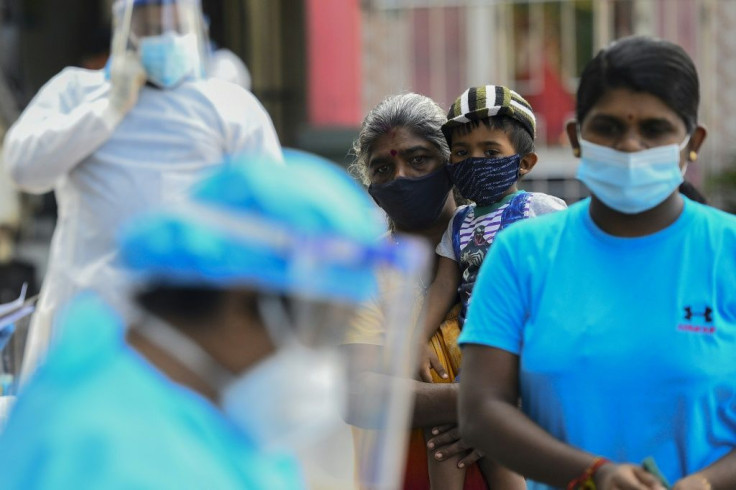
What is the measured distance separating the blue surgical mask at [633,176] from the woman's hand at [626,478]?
553 mm

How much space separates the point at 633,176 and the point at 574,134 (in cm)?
26

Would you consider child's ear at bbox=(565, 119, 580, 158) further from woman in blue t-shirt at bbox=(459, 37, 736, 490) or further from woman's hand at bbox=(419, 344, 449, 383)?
woman's hand at bbox=(419, 344, 449, 383)

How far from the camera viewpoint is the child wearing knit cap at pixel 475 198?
386 cm

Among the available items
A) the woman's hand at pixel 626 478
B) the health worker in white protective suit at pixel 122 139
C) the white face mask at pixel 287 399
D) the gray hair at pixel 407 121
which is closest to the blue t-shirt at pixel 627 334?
the woman's hand at pixel 626 478

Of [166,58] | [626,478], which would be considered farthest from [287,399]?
[166,58]

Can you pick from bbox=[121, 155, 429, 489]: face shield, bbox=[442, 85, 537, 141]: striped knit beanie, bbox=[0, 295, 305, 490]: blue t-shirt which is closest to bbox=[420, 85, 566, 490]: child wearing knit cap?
bbox=[442, 85, 537, 141]: striped knit beanie

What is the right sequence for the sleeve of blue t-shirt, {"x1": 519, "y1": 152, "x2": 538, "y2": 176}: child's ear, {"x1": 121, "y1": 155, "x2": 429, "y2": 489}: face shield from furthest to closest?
{"x1": 519, "y1": 152, "x2": 538, "y2": 176}: child's ear → the sleeve of blue t-shirt → {"x1": 121, "y1": 155, "x2": 429, "y2": 489}: face shield

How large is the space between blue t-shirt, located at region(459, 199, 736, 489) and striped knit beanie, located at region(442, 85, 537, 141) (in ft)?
2.95

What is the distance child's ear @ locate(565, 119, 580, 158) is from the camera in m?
3.19

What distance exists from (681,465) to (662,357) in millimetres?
239

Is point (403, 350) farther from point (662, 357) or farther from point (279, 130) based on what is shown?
point (279, 130)

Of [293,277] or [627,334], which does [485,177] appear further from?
[293,277]

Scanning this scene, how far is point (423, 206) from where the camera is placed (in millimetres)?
4027

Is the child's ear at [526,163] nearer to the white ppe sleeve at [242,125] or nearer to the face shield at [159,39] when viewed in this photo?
the white ppe sleeve at [242,125]
